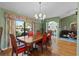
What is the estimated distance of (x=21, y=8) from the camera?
171 centimetres

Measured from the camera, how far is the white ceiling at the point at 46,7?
171 centimetres

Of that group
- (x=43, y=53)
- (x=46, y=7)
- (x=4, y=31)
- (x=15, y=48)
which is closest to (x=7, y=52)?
(x=15, y=48)

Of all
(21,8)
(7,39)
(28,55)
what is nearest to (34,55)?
(28,55)

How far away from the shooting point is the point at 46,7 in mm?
1742

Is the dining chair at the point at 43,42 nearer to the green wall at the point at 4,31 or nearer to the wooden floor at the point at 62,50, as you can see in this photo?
the wooden floor at the point at 62,50

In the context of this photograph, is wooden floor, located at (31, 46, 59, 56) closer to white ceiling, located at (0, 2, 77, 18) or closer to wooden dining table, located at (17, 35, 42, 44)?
wooden dining table, located at (17, 35, 42, 44)

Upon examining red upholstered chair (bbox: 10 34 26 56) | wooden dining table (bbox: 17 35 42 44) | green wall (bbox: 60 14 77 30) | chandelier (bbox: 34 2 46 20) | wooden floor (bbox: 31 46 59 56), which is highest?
chandelier (bbox: 34 2 46 20)

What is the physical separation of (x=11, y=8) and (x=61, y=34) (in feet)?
2.95

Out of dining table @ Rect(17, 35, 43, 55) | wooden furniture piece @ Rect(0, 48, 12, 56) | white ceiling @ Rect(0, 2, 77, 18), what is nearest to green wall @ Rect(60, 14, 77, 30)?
white ceiling @ Rect(0, 2, 77, 18)

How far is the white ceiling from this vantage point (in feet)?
5.60

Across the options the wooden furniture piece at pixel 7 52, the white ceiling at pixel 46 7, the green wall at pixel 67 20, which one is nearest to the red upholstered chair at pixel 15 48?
the wooden furniture piece at pixel 7 52

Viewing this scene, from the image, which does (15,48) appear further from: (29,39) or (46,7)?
(46,7)

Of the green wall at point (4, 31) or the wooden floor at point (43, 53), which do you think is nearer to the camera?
the green wall at point (4, 31)

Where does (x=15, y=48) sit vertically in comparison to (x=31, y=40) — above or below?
below
